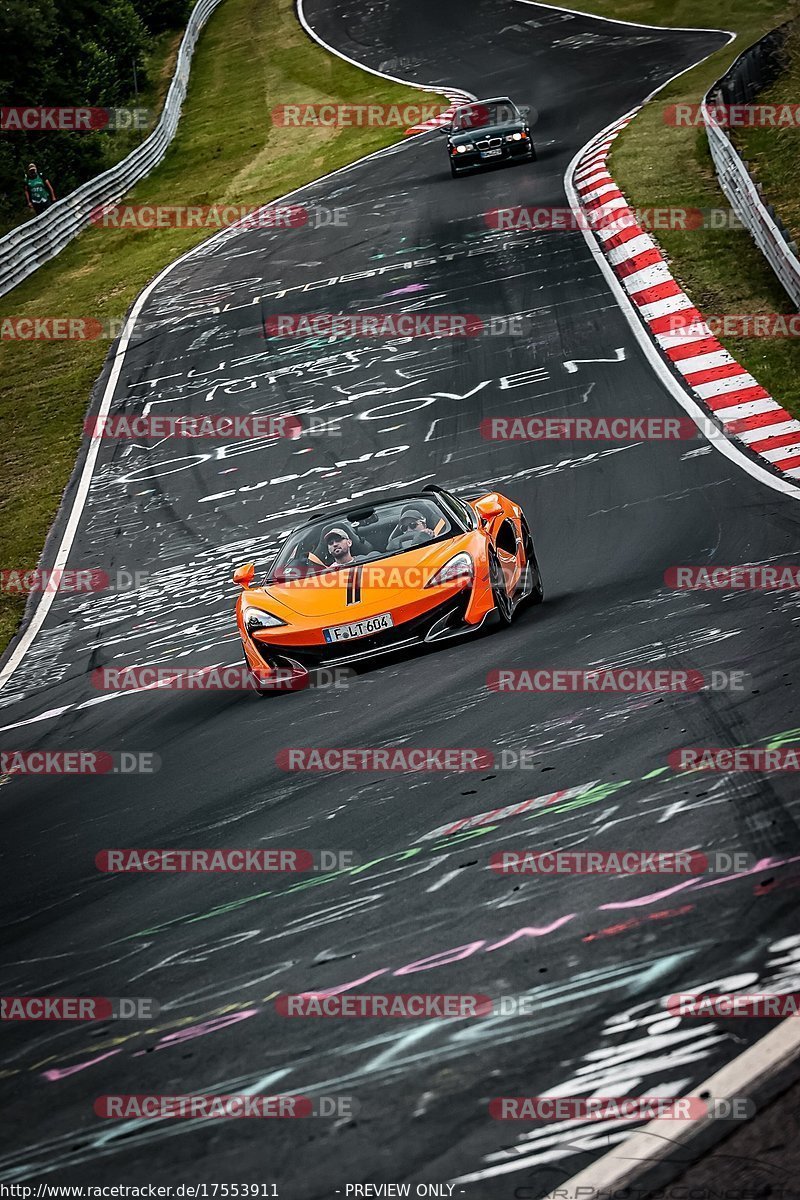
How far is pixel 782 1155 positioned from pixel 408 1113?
1.04 m

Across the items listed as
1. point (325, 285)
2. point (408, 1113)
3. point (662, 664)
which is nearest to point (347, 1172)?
point (408, 1113)

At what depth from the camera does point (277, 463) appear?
57.8 feet

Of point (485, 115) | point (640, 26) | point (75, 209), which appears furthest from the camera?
point (640, 26)

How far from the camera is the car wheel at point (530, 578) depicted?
10492mm

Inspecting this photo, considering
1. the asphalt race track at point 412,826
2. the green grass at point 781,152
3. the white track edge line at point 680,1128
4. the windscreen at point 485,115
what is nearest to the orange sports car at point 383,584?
the asphalt race track at point 412,826

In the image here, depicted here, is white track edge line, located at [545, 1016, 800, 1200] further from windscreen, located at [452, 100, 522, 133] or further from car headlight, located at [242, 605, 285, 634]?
windscreen, located at [452, 100, 522, 133]

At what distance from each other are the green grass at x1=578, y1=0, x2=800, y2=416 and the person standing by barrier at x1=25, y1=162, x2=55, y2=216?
45.4ft

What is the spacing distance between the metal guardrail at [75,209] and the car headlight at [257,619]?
21.9m

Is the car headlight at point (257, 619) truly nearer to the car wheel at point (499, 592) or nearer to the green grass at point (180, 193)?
the car wheel at point (499, 592)

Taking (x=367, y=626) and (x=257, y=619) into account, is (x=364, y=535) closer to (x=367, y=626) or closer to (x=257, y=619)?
(x=257, y=619)

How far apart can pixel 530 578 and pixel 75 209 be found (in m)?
26.3

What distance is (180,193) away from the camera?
3512cm

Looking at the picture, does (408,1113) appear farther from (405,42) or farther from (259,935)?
(405,42)

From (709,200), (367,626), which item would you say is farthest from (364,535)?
(709,200)
